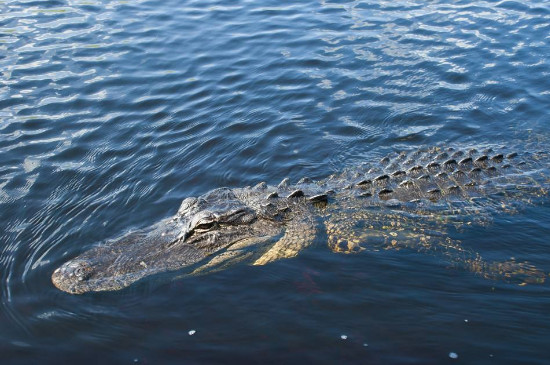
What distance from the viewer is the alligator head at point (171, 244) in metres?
5.40

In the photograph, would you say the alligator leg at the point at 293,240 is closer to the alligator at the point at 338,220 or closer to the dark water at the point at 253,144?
the alligator at the point at 338,220

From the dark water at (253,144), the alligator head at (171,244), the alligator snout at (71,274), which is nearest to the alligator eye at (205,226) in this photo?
the alligator head at (171,244)

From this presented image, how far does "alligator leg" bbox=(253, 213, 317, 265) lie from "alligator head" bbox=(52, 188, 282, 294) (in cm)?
15

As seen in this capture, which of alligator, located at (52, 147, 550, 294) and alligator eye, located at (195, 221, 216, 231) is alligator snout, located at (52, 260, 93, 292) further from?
alligator eye, located at (195, 221, 216, 231)

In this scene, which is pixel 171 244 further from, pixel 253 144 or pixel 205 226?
pixel 253 144

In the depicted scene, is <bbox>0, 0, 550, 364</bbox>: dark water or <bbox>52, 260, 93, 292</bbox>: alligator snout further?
<bbox>52, 260, 93, 292</bbox>: alligator snout

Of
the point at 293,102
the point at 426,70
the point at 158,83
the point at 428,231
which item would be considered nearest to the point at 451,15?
the point at 426,70

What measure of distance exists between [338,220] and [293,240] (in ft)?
1.93

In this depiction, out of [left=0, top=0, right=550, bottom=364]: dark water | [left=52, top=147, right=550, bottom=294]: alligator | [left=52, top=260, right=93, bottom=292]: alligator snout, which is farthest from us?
[left=52, top=147, right=550, bottom=294]: alligator

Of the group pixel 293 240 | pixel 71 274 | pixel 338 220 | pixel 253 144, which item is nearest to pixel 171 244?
pixel 71 274

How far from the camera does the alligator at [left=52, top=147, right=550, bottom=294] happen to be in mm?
5605

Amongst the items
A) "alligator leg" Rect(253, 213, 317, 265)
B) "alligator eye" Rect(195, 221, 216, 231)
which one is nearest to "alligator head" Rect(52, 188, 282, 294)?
"alligator eye" Rect(195, 221, 216, 231)

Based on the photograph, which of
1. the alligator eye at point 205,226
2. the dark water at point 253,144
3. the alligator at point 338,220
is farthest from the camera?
the alligator eye at point 205,226

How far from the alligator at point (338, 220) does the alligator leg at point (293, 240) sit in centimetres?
1
